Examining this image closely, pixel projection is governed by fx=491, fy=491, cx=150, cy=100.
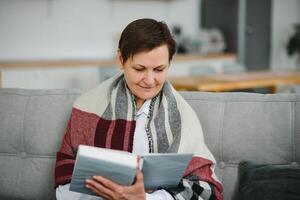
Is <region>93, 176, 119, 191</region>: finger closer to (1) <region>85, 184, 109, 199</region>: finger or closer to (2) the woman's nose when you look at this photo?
(1) <region>85, 184, 109, 199</region>: finger

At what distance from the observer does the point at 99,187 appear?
1.36 meters

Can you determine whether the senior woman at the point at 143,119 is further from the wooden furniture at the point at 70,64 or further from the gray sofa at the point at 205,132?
the wooden furniture at the point at 70,64

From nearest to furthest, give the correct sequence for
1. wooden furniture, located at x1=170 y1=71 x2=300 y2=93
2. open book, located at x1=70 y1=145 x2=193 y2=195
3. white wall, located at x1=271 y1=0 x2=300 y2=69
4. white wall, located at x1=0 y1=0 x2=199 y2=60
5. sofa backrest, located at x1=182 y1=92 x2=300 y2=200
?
open book, located at x1=70 y1=145 x2=193 y2=195, sofa backrest, located at x1=182 y1=92 x2=300 y2=200, wooden furniture, located at x1=170 y1=71 x2=300 y2=93, white wall, located at x1=0 y1=0 x2=199 y2=60, white wall, located at x1=271 y1=0 x2=300 y2=69

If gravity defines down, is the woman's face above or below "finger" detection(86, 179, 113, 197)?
above

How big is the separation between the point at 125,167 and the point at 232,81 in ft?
9.52

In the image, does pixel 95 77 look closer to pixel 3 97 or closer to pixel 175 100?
pixel 3 97

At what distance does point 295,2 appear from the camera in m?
7.72

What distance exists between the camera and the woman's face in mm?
1522

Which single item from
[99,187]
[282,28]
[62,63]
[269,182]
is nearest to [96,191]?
[99,187]

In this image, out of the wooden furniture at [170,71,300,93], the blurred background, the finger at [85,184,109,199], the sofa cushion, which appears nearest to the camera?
the finger at [85,184,109,199]

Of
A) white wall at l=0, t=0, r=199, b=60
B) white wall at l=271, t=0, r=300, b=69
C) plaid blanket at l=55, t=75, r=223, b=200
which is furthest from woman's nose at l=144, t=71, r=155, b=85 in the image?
white wall at l=271, t=0, r=300, b=69

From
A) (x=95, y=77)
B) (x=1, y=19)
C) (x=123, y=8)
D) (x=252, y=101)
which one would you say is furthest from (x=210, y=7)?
(x=252, y=101)

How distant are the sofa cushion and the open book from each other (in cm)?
24

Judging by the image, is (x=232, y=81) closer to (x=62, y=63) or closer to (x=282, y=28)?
(x=62, y=63)
